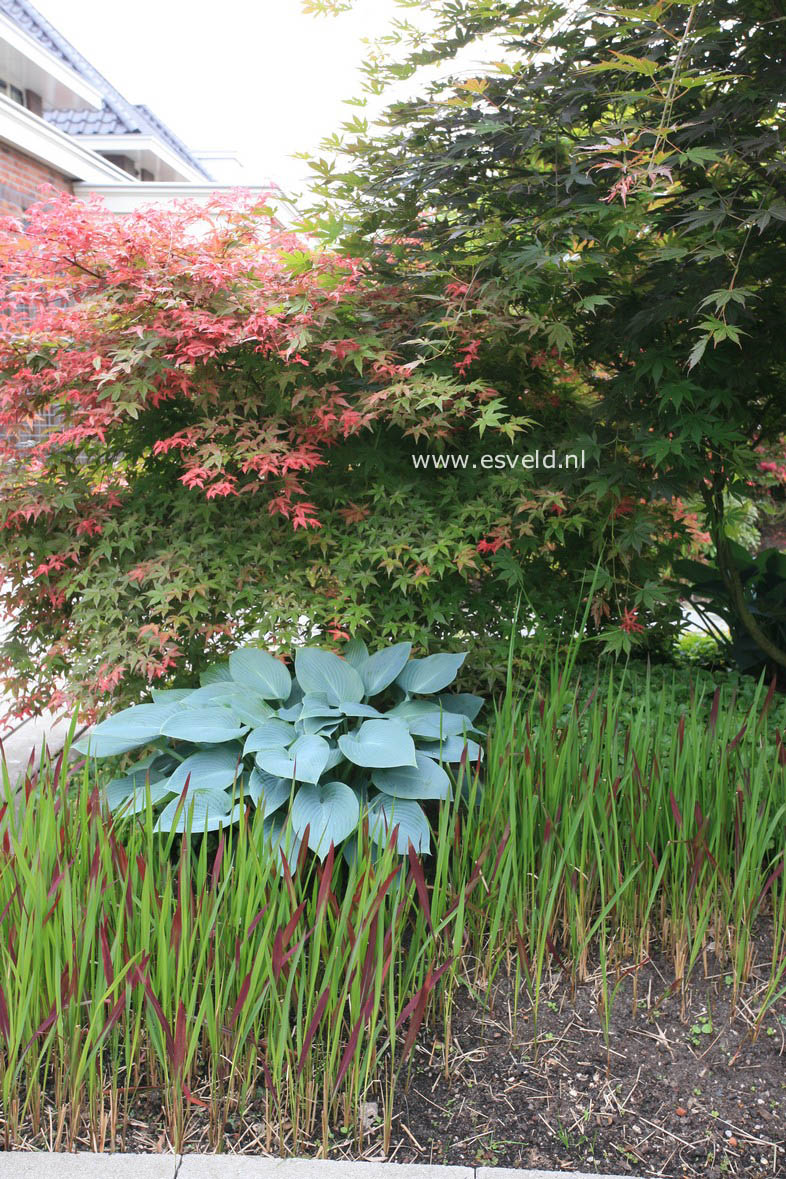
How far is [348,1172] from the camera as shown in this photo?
56.7 inches

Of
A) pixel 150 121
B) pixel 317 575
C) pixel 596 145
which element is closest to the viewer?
pixel 596 145

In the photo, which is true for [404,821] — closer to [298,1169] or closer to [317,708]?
[317,708]

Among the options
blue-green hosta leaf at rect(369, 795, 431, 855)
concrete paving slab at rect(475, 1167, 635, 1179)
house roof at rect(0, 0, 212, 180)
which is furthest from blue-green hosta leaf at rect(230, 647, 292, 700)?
house roof at rect(0, 0, 212, 180)

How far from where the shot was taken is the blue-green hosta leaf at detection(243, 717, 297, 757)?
2.16m

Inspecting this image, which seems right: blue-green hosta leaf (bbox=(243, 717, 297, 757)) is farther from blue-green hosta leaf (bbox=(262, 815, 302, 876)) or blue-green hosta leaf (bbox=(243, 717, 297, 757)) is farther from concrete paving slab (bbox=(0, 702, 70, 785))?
concrete paving slab (bbox=(0, 702, 70, 785))

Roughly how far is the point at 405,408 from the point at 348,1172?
179 centimetres

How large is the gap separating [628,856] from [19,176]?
9.66 m

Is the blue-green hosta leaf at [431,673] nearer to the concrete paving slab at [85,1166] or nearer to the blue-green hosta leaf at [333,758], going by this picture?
the blue-green hosta leaf at [333,758]

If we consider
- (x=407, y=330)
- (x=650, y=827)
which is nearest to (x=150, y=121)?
(x=407, y=330)

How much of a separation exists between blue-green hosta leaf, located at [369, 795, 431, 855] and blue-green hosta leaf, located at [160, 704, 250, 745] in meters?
0.40

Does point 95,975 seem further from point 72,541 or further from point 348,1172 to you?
point 72,541

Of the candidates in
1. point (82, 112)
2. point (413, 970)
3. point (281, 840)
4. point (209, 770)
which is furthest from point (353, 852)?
point (82, 112)

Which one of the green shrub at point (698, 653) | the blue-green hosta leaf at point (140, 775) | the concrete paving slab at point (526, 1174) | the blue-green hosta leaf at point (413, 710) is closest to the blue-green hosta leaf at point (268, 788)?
the blue-green hosta leaf at point (140, 775)

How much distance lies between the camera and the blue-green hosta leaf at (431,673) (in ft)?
8.14
